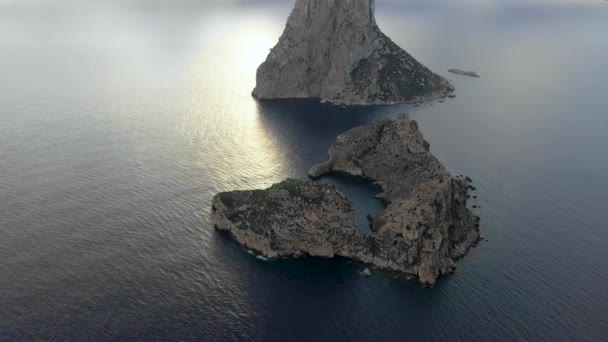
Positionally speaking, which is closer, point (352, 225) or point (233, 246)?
point (352, 225)

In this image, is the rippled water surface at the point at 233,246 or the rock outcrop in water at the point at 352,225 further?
the rock outcrop in water at the point at 352,225

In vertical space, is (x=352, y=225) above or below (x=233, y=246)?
above

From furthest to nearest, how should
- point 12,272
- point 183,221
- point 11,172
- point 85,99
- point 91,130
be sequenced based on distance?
point 85,99
point 91,130
point 11,172
point 183,221
point 12,272

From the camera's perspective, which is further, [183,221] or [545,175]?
[545,175]

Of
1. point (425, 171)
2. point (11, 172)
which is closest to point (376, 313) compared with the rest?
point (425, 171)

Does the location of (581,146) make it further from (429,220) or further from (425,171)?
(429,220)

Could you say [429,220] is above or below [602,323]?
above

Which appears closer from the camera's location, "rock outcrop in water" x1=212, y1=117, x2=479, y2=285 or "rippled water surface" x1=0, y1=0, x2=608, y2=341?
"rippled water surface" x1=0, y1=0, x2=608, y2=341

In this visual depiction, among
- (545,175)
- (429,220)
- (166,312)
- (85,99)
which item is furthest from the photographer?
(85,99)
